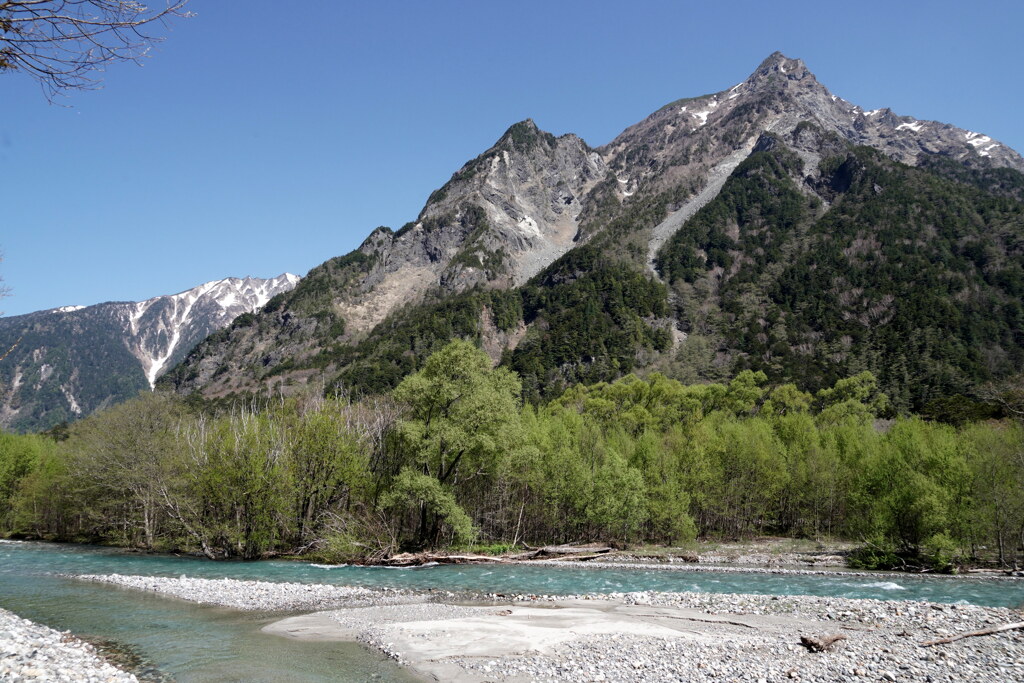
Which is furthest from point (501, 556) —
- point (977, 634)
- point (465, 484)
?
point (977, 634)

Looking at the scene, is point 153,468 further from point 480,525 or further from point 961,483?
point 961,483

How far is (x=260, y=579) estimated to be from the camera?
3036 cm

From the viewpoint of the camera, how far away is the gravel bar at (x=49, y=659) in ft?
41.5

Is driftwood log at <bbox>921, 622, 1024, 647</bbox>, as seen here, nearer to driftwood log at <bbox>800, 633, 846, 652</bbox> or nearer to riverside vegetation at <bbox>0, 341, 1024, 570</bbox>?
driftwood log at <bbox>800, 633, 846, 652</bbox>

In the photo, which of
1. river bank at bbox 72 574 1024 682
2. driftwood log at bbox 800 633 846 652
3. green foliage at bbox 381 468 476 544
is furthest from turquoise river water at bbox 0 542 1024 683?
driftwood log at bbox 800 633 846 652

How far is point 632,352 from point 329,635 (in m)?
166

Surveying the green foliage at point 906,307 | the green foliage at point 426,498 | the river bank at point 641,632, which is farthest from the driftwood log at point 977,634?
the green foliage at point 906,307

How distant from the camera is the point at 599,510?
161 feet

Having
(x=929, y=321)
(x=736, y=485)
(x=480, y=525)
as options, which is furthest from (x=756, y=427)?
(x=929, y=321)

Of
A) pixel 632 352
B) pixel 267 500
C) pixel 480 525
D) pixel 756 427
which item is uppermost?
pixel 632 352

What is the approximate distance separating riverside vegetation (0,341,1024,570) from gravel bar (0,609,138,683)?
2110 cm

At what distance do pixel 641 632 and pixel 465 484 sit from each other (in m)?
28.3

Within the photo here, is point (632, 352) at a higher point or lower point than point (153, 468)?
higher

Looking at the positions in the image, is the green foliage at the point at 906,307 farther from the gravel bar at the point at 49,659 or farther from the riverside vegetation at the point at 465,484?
the gravel bar at the point at 49,659
